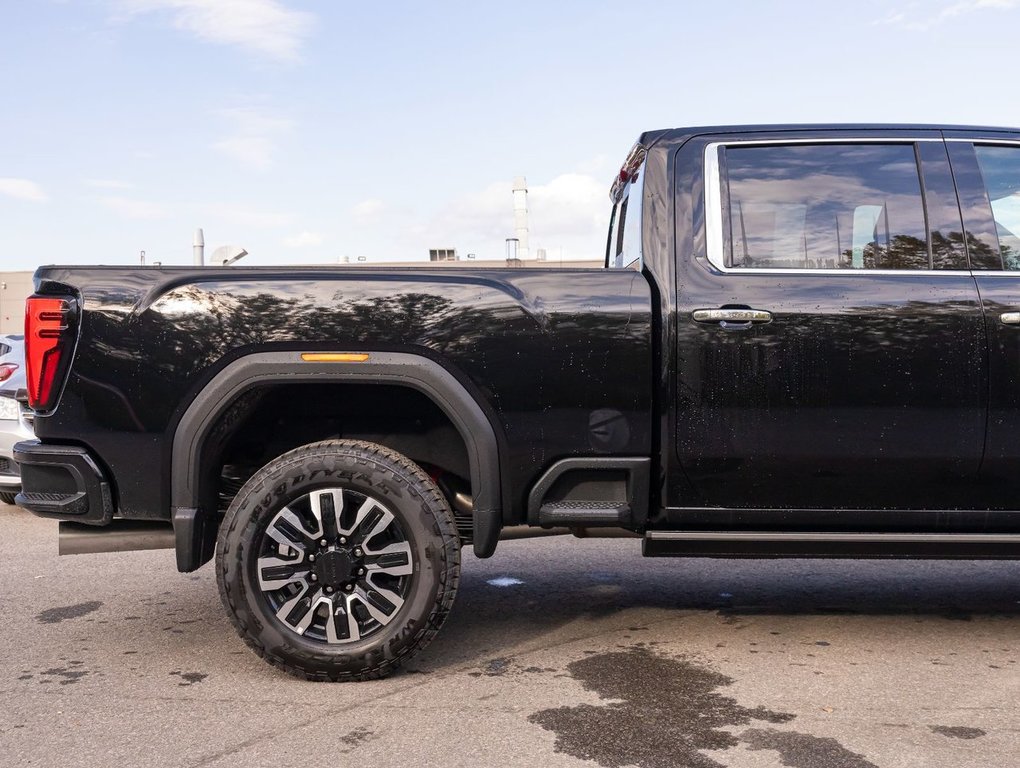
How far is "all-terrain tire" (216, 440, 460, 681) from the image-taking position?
3641mm

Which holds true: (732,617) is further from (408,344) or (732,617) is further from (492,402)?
(408,344)

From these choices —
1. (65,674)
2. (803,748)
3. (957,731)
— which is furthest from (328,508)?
(957,731)

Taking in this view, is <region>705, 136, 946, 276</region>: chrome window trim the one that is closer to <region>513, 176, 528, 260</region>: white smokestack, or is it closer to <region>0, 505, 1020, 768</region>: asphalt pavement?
<region>0, 505, 1020, 768</region>: asphalt pavement

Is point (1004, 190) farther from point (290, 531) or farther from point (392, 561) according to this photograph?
point (290, 531)

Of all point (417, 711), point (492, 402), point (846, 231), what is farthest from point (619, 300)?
point (417, 711)

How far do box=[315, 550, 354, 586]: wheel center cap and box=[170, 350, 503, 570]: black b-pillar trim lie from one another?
1.59ft

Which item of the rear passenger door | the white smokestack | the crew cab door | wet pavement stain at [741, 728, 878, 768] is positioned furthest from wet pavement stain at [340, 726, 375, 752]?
the white smokestack

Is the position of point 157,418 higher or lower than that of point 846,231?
lower

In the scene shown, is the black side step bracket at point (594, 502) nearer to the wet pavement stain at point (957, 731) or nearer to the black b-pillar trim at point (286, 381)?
the black b-pillar trim at point (286, 381)

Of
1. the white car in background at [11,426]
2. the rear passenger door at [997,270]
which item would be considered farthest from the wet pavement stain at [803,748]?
the white car in background at [11,426]

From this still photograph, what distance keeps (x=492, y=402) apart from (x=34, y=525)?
16.8 feet

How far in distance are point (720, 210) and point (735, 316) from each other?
0.48m

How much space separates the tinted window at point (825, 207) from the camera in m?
3.91

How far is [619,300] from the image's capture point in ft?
12.3
